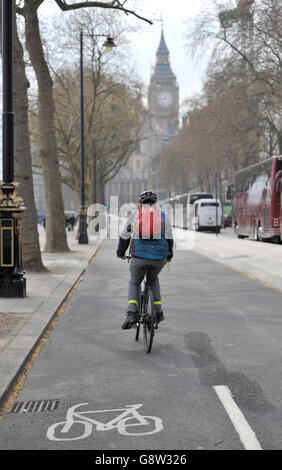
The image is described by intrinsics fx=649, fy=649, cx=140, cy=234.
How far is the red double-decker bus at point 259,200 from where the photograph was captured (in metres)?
27.1

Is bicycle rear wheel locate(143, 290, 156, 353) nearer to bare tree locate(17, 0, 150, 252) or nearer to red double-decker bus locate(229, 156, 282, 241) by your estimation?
bare tree locate(17, 0, 150, 252)

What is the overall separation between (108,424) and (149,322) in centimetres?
Answer: 237

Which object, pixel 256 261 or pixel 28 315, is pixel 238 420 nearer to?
pixel 28 315

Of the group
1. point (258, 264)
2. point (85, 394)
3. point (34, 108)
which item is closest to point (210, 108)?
point (34, 108)

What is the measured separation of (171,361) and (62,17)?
26.3 m

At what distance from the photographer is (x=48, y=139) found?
2095cm

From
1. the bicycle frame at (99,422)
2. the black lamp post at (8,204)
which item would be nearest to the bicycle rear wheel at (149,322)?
the bicycle frame at (99,422)

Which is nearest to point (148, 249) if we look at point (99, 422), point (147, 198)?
point (147, 198)

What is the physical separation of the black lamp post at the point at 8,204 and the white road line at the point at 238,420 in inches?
237

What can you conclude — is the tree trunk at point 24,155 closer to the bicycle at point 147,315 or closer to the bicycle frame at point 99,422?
the bicycle at point 147,315

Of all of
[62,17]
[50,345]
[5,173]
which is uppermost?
[62,17]

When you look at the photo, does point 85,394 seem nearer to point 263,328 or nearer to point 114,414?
point 114,414

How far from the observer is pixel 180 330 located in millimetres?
8211

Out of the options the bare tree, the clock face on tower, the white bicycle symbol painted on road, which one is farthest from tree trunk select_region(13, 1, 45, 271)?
the clock face on tower
